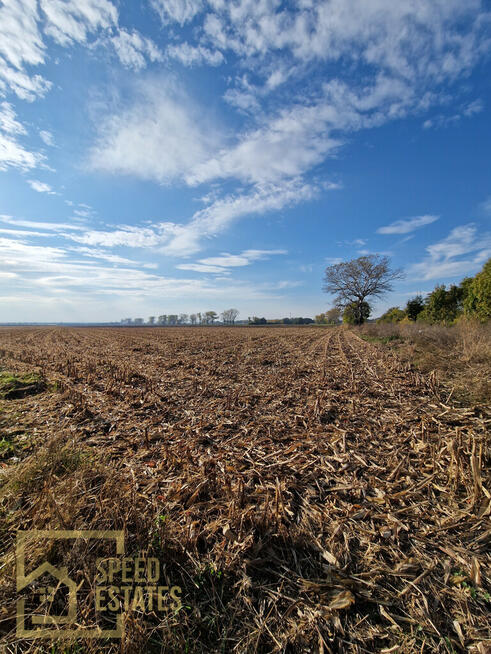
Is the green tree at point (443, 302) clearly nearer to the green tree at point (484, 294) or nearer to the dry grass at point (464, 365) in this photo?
the green tree at point (484, 294)

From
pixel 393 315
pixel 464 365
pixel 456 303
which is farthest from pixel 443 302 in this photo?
pixel 464 365

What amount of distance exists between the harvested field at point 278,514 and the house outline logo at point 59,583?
6 centimetres

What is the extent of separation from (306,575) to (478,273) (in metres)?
31.1

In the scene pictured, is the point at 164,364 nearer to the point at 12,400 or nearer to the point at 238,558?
the point at 12,400

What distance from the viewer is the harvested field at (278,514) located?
2148 millimetres

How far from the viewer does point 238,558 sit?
8.95 ft

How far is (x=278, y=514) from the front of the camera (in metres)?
3.21

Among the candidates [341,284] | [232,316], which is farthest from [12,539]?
[232,316]

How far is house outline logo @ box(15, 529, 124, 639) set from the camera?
6.56ft

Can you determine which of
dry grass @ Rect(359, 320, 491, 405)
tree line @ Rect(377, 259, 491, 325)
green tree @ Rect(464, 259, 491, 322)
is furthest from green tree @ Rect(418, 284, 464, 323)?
dry grass @ Rect(359, 320, 491, 405)

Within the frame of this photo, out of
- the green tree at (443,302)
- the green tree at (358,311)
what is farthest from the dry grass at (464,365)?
the green tree at (358,311)

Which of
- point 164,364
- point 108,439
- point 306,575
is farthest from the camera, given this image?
point 164,364

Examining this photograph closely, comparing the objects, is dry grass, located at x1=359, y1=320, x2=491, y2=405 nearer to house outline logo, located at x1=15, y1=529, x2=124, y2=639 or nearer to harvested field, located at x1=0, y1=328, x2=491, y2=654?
harvested field, located at x1=0, y1=328, x2=491, y2=654

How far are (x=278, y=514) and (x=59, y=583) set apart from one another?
231cm
